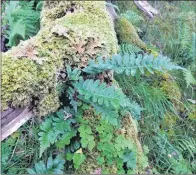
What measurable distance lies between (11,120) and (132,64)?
104 cm

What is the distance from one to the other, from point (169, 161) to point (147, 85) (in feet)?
3.28

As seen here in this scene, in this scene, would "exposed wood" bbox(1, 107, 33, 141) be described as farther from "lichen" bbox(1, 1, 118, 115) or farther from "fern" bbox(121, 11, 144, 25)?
"fern" bbox(121, 11, 144, 25)

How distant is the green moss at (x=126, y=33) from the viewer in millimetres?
4039

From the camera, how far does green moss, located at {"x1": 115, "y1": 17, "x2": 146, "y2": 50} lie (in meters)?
4.04

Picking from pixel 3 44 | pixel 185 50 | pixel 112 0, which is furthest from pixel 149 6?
pixel 3 44

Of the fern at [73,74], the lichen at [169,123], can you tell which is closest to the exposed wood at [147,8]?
the lichen at [169,123]

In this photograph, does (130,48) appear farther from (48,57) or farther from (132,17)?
(48,57)

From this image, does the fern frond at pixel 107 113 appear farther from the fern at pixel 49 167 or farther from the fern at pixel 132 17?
the fern at pixel 132 17

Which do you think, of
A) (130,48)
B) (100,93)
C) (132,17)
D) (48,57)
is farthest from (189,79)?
(48,57)

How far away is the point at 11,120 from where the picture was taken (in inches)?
91.2

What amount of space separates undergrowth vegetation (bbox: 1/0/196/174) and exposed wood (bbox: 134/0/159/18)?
47.1 inches

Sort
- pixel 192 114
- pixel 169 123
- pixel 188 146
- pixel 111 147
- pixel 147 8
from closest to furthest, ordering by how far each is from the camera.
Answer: pixel 111 147 < pixel 188 146 < pixel 169 123 < pixel 192 114 < pixel 147 8

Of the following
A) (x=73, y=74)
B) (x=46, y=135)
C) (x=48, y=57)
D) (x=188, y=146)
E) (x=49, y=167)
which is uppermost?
(x=48, y=57)

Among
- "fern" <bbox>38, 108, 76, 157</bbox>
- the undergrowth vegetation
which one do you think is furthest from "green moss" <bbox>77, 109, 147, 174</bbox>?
"fern" <bbox>38, 108, 76, 157</bbox>
